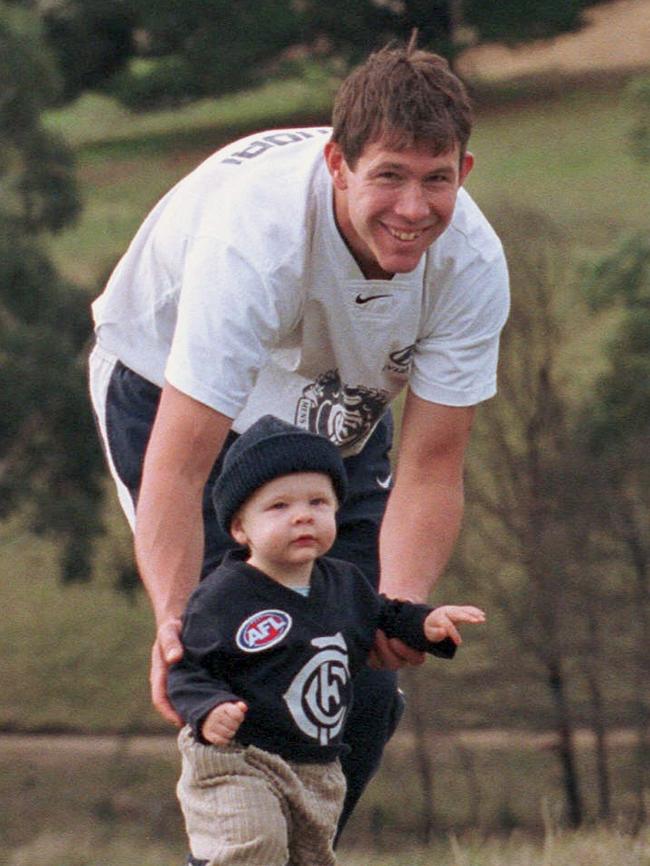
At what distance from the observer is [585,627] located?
21031 millimetres

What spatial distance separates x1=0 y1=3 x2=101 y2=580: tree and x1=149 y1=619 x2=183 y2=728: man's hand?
687 inches

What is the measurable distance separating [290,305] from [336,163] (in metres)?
0.26

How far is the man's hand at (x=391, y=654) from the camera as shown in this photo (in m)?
3.10

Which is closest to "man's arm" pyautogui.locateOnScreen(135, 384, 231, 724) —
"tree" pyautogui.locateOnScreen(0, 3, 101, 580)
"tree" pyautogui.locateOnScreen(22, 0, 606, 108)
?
"tree" pyautogui.locateOnScreen(0, 3, 101, 580)

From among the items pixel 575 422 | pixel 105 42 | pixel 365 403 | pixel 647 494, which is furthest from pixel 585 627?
pixel 105 42

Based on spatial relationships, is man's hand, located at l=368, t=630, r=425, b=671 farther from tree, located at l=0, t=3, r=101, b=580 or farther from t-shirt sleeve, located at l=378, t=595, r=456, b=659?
tree, located at l=0, t=3, r=101, b=580

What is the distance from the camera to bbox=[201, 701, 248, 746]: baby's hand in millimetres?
2816

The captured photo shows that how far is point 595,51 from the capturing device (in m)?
48.5

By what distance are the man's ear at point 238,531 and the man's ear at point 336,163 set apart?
0.58 metres

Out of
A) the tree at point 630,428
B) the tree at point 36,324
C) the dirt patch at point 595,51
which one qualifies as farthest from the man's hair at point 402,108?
the dirt patch at point 595,51

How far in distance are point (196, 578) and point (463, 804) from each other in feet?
61.4

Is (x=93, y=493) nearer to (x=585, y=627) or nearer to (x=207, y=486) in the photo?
(x=585, y=627)

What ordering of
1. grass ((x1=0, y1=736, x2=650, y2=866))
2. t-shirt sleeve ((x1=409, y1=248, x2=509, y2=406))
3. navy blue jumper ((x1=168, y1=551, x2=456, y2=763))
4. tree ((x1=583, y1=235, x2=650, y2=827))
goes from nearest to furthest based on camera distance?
1. navy blue jumper ((x1=168, y1=551, x2=456, y2=763))
2. t-shirt sleeve ((x1=409, y1=248, x2=509, y2=406))
3. grass ((x1=0, y1=736, x2=650, y2=866))
4. tree ((x1=583, y1=235, x2=650, y2=827))

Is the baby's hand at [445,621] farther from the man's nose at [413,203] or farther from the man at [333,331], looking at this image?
the man's nose at [413,203]
